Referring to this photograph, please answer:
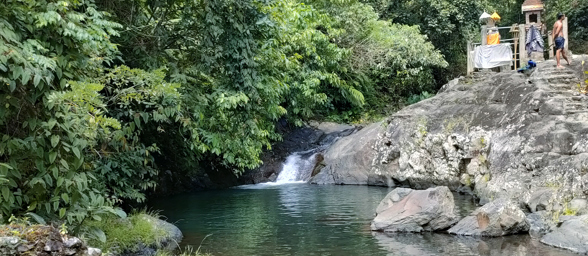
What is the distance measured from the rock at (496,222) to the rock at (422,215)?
450mm

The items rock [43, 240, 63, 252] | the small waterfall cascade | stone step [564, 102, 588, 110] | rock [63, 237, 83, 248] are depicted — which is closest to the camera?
rock [43, 240, 63, 252]

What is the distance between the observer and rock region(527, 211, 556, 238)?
39.3 ft

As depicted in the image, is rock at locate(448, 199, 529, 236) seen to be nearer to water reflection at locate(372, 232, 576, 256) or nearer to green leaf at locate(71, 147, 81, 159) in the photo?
water reflection at locate(372, 232, 576, 256)

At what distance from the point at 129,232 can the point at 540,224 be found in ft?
27.6

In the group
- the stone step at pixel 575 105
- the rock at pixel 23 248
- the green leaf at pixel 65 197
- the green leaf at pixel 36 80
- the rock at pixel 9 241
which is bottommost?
the rock at pixel 23 248

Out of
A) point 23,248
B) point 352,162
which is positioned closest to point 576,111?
point 352,162

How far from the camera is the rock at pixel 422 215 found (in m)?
12.9

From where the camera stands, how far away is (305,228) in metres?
13.6

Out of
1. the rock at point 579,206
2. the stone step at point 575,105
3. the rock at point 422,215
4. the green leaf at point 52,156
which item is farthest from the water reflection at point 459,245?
the green leaf at point 52,156

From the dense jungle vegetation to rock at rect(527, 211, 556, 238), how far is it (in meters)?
6.34

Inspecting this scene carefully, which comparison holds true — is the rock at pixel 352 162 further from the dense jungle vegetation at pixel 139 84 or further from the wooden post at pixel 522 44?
the wooden post at pixel 522 44

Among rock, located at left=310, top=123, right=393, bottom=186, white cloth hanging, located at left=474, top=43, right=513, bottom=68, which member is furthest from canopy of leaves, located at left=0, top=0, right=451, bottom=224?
white cloth hanging, located at left=474, top=43, right=513, bottom=68

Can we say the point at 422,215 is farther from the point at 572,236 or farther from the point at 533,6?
the point at 533,6

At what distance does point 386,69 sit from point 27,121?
83.9 ft
